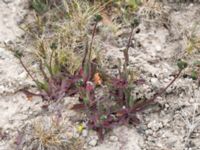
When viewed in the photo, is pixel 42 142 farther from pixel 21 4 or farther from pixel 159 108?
pixel 21 4

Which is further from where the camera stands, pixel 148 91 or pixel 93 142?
pixel 148 91

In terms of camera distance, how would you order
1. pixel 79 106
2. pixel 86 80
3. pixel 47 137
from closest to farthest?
1. pixel 47 137
2. pixel 79 106
3. pixel 86 80

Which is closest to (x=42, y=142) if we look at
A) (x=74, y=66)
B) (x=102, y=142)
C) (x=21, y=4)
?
(x=102, y=142)

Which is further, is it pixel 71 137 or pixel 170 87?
pixel 170 87

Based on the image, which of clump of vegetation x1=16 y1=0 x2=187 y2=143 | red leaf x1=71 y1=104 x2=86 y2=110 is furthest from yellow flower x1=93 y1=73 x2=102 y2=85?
red leaf x1=71 y1=104 x2=86 y2=110

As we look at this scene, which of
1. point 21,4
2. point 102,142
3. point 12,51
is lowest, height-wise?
point 102,142

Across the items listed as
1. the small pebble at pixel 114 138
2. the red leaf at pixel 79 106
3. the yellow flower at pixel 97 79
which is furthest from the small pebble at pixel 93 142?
the yellow flower at pixel 97 79

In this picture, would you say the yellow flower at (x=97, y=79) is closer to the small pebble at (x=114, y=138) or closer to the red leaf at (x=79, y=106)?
the red leaf at (x=79, y=106)

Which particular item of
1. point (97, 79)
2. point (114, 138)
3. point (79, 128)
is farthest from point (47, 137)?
point (97, 79)

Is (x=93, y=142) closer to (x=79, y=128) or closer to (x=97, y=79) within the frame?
(x=79, y=128)

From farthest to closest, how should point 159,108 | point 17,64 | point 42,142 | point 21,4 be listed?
point 21,4 < point 17,64 < point 159,108 < point 42,142
